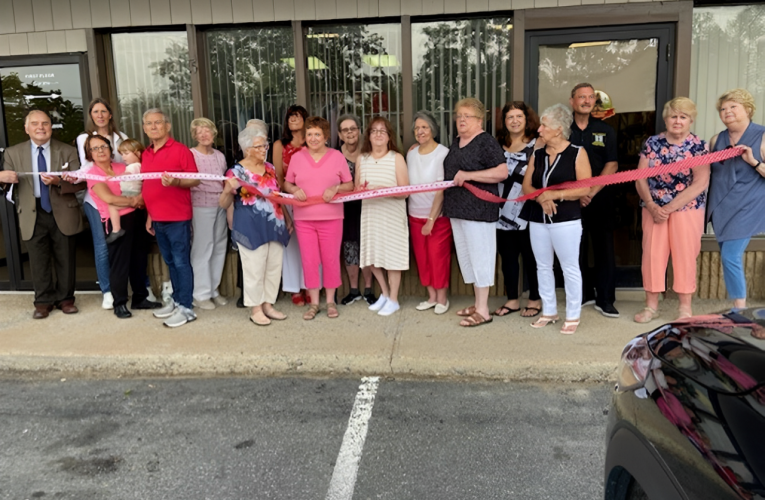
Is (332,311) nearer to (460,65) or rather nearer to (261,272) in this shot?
(261,272)

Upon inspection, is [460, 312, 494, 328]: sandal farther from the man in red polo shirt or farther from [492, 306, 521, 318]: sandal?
the man in red polo shirt

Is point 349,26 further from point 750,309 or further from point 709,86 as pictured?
point 750,309

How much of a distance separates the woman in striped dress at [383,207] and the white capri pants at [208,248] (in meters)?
1.49

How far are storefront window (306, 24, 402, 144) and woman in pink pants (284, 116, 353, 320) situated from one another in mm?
1082

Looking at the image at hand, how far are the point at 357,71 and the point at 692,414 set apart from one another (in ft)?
17.9

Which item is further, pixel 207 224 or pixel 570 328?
pixel 207 224

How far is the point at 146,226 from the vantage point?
19.2ft

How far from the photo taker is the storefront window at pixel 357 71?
6.30 m

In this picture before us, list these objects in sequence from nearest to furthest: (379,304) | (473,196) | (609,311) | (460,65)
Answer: (473,196) < (609,311) < (379,304) < (460,65)

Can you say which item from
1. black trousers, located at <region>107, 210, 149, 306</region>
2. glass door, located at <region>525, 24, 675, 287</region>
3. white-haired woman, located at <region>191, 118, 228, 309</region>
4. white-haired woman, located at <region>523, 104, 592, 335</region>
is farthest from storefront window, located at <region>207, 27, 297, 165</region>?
white-haired woman, located at <region>523, 104, 592, 335</region>

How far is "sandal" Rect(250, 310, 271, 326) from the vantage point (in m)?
5.47

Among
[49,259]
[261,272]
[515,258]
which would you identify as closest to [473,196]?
[515,258]

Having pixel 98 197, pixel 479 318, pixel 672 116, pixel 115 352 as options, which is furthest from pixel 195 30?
pixel 672 116

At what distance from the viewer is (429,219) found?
5.40 m
